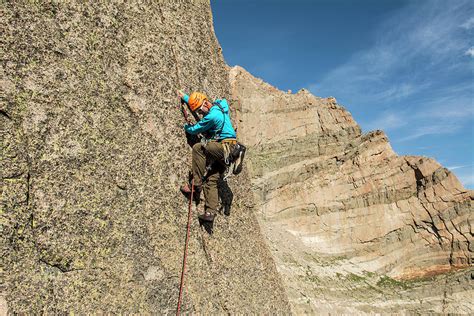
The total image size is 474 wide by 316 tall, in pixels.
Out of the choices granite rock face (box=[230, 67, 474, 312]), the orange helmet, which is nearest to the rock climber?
the orange helmet

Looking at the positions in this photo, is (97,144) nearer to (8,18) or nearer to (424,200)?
(8,18)

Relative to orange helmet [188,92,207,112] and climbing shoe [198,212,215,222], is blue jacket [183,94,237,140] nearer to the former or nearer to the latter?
orange helmet [188,92,207,112]

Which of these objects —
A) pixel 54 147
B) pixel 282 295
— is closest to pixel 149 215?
pixel 54 147

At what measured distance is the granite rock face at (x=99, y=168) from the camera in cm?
398

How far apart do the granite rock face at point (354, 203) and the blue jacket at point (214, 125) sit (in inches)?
777

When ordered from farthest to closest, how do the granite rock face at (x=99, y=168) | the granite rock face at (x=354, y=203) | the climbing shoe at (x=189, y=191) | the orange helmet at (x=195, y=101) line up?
the granite rock face at (x=354, y=203), the orange helmet at (x=195, y=101), the climbing shoe at (x=189, y=191), the granite rock face at (x=99, y=168)

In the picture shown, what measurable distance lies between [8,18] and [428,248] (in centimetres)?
3475

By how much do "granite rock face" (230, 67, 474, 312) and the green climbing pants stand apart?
19.4m

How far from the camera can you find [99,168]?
15.5 ft

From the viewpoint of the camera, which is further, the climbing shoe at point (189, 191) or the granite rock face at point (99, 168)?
the climbing shoe at point (189, 191)

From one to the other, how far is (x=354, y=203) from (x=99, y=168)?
3130 centimetres

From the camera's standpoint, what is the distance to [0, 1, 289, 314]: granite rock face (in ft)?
13.1

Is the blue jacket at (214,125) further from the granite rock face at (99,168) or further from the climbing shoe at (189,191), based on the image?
the climbing shoe at (189,191)

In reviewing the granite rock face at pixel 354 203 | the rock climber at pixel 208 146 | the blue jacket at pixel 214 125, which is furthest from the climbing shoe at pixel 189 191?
A: the granite rock face at pixel 354 203
